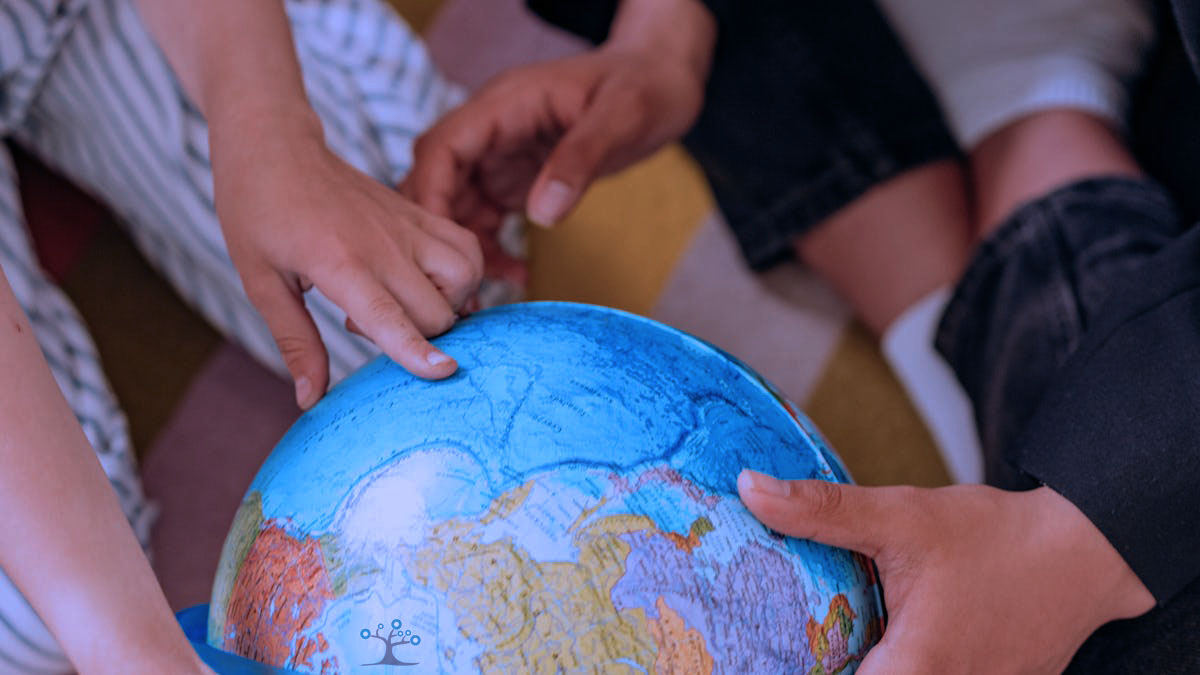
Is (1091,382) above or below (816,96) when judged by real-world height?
below

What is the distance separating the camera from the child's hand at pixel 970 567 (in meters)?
0.78

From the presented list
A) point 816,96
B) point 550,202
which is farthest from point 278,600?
point 816,96

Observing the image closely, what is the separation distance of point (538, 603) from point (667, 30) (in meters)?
0.90

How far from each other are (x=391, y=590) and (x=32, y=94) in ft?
3.18

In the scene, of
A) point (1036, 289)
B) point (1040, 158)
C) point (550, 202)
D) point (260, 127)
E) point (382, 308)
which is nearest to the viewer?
point (382, 308)

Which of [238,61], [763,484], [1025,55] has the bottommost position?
[1025,55]

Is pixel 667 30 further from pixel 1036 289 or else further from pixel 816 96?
pixel 1036 289

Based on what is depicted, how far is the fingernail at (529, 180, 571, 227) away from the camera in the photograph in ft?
3.71

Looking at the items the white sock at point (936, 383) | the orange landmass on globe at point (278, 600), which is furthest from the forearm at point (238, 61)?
the white sock at point (936, 383)

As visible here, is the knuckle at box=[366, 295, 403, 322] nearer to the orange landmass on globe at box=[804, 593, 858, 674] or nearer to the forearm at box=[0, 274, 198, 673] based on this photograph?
the forearm at box=[0, 274, 198, 673]

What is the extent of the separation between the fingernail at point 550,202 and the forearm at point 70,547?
0.52 metres

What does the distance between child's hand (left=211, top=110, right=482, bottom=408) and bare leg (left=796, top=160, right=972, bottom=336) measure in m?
0.78

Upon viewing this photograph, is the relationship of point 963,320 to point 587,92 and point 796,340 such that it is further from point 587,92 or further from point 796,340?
point 587,92

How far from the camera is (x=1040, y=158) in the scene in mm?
1438
